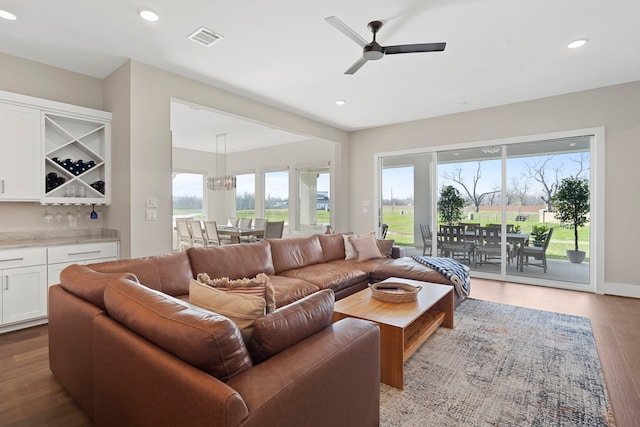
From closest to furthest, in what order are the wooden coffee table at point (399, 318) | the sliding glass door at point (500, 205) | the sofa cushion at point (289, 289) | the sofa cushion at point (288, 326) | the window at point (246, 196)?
the sofa cushion at point (288, 326)
the wooden coffee table at point (399, 318)
the sofa cushion at point (289, 289)
the sliding glass door at point (500, 205)
the window at point (246, 196)

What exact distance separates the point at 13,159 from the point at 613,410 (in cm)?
523

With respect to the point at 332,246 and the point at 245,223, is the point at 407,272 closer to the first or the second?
the point at 332,246

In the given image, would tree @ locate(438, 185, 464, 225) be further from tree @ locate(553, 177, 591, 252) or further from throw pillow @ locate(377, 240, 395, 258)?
throw pillow @ locate(377, 240, 395, 258)

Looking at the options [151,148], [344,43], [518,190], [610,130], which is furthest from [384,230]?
[151,148]

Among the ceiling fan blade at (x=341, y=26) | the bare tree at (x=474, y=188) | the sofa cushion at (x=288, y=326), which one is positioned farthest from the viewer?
the bare tree at (x=474, y=188)

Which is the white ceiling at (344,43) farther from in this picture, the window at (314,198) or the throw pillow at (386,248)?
the window at (314,198)

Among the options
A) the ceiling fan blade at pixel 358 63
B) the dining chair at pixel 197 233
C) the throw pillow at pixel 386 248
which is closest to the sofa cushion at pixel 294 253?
the throw pillow at pixel 386 248

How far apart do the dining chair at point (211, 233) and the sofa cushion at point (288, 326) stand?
4912 millimetres

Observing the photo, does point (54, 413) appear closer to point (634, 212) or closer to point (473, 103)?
point (473, 103)

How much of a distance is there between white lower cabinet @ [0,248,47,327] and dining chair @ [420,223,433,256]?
214 inches

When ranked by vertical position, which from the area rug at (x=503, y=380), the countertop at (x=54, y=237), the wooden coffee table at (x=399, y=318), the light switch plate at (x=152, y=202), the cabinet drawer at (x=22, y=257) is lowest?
the area rug at (x=503, y=380)

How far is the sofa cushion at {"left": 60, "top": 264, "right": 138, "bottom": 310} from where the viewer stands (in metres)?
1.65

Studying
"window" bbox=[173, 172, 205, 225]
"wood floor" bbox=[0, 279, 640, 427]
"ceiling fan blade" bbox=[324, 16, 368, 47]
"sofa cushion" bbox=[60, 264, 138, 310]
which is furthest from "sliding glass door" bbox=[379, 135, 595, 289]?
"window" bbox=[173, 172, 205, 225]

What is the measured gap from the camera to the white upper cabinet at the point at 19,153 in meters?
3.05
